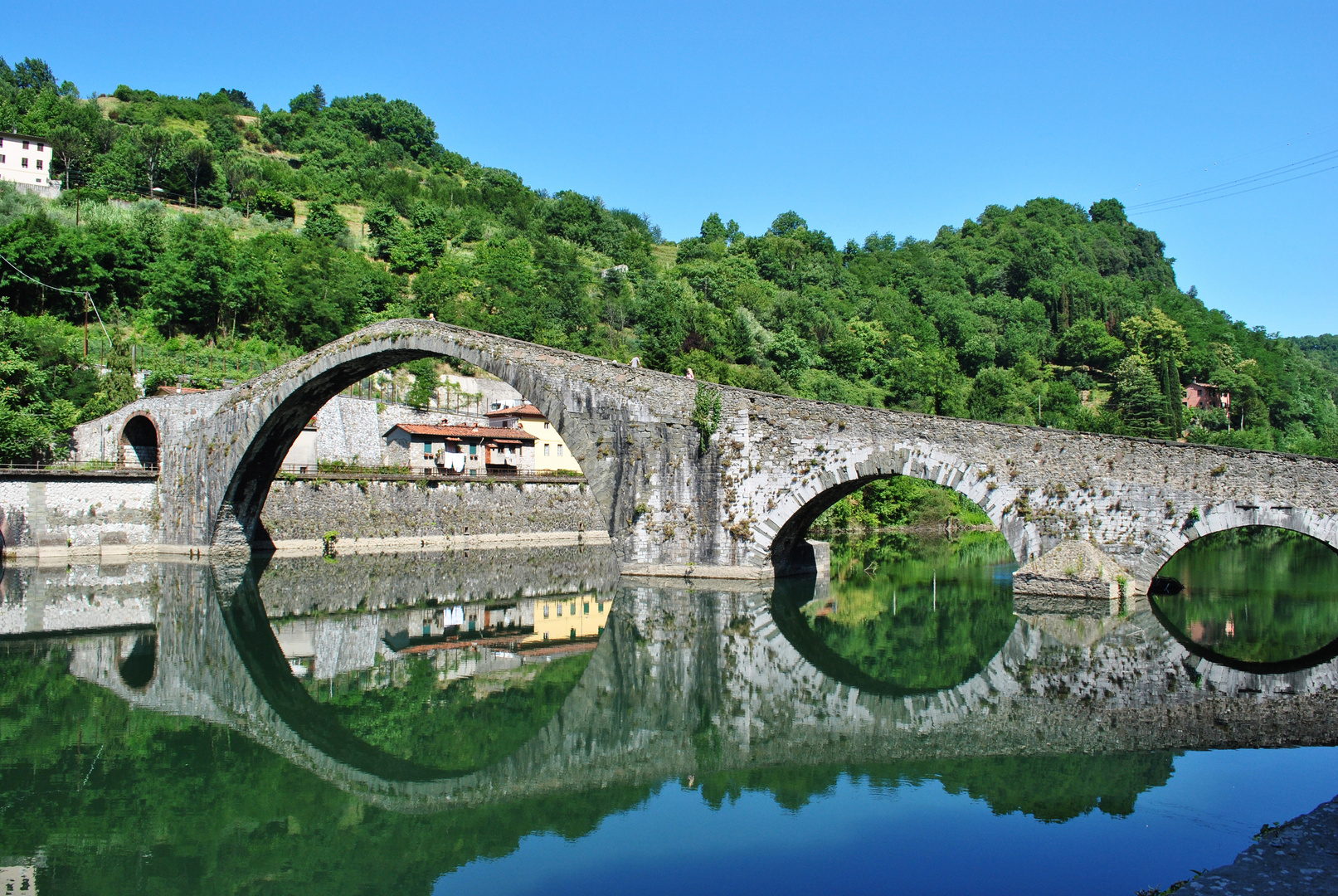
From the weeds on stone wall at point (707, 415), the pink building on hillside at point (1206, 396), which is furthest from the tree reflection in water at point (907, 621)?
the pink building on hillside at point (1206, 396)

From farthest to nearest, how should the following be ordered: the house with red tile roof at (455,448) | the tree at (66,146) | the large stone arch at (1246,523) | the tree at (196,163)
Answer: the tree at (196,163) < the tree at (66,146) < the house with red tile roof at (455,448) < the large stone arch at (1246,523)

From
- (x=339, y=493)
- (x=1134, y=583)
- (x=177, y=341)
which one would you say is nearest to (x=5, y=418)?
(x=339, y=493)

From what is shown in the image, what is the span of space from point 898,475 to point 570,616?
8.12 meters

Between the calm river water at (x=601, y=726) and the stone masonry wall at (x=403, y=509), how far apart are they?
10406 mm

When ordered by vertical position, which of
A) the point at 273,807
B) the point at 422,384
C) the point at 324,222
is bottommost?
the point at 273,807

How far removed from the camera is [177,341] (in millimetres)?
47250

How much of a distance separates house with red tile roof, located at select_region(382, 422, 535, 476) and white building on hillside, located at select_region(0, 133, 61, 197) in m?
38.0

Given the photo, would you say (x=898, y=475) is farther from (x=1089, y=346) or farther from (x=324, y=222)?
(x=1089, y=346)

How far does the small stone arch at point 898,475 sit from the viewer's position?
2023 centimetres

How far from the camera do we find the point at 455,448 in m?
44.5

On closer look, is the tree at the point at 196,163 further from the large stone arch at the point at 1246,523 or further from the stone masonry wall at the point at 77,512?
the large stone arch at the point at 1246,523

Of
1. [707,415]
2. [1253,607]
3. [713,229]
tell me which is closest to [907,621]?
[707,415]

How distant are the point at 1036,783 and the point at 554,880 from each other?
4808mm

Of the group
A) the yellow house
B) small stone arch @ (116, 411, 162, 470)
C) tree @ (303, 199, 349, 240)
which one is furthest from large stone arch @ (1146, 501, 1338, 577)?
tree @ (303, 199, 349, 240)
